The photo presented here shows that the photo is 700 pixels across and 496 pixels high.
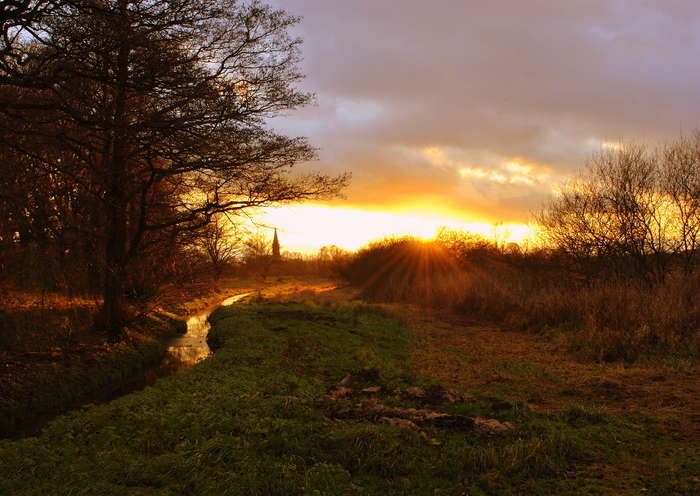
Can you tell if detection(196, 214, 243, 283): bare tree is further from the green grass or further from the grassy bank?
the green grass

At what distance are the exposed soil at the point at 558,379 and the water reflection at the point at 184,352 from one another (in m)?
6.47

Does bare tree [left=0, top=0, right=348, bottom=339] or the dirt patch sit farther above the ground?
bare tree [left=0, top=0, right=348, bottom=339]

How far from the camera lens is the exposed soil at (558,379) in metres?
6.10

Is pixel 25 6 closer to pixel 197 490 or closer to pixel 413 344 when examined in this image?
pixel 197 490

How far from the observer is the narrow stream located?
7546mm

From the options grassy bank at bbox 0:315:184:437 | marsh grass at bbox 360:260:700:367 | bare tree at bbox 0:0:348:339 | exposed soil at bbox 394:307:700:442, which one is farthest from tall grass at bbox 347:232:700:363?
grassy bank at bbox 0:315:184:437

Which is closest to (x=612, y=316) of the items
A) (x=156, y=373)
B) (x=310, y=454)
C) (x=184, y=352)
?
(x=310, y=454)

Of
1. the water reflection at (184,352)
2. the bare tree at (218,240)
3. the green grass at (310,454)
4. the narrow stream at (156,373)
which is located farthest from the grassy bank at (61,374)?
the bare tree at (218,240)

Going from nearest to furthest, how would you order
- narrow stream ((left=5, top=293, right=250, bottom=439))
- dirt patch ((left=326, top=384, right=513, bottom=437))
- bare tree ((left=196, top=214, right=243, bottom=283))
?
1. dirt patch ((left=326, top=384, right=513, bottom=437))
2. narrow stream ((left=5, top=293, right=250, bottom=439))
3. bare tree ((left=196, top=214, right=243, bottom=283))

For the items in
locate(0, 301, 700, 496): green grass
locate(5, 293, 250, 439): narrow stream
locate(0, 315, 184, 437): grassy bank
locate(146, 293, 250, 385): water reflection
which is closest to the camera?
locate(0, 301, 700, 496): green grass

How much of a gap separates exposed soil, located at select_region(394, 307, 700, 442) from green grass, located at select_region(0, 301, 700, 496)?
27.1 inches

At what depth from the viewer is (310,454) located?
491cm

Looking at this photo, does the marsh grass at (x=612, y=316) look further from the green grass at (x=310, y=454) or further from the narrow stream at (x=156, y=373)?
the narrow stream at (x=156, y=373)

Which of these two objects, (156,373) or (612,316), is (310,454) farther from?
(612,316)
